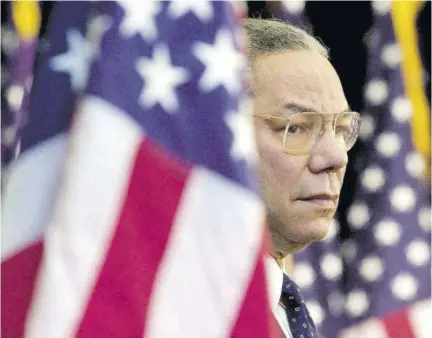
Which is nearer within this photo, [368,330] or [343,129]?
[343,129]

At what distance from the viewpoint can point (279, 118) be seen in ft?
3.79

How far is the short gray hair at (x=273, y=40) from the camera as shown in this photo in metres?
1.20

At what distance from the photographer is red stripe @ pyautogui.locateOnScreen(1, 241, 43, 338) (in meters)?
0.72

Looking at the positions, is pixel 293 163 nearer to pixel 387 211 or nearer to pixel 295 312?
pixel 295 312

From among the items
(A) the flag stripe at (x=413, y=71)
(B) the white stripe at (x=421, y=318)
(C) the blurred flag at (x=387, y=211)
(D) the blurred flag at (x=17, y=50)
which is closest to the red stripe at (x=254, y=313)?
(D) the blurred flag at (x=17, y=50)

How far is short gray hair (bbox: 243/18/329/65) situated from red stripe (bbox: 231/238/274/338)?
1.76 ft

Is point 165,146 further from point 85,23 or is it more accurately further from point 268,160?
point 268,160

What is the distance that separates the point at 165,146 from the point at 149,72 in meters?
0.07

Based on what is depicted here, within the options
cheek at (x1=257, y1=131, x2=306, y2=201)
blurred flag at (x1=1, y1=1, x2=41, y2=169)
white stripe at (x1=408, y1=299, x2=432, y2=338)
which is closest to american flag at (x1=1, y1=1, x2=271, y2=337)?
cheek at (x1=257, y1=131, x2=306, y2=201)

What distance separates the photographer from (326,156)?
1.15 metres

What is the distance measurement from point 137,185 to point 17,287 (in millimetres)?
157

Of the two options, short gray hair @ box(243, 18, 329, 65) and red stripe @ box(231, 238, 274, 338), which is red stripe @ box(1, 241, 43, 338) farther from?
short gray hair @ box(243, 18, 329, 65)

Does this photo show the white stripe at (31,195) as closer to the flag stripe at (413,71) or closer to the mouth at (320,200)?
the mouth at (320,200)

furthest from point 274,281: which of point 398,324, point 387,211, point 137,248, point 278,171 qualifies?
point 387,211
